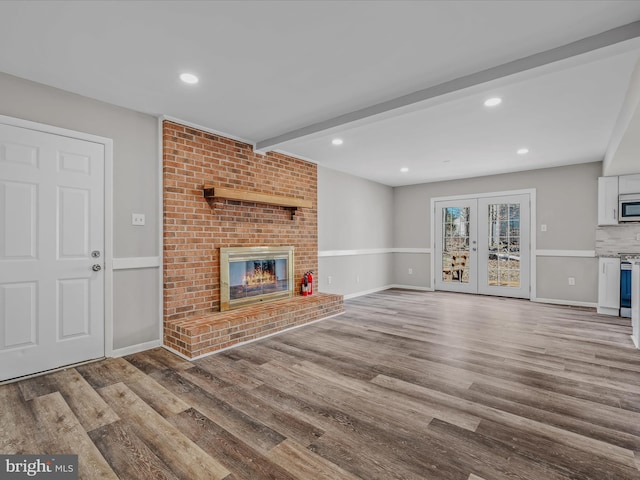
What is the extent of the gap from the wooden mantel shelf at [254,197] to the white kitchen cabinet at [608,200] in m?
4.53

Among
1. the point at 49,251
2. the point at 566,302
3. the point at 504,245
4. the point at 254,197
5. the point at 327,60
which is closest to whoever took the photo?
the point at 327,60

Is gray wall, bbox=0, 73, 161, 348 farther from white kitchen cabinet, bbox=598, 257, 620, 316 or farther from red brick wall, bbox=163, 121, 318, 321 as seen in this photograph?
white kitchen cabinet, bbox=598, 257, 620, 316

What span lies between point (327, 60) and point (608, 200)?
5.13 meters

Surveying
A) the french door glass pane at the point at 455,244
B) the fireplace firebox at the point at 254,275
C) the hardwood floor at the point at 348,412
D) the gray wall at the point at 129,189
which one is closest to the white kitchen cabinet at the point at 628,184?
the french door glass pane at the point at 455,244

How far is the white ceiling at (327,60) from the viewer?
1842 mm

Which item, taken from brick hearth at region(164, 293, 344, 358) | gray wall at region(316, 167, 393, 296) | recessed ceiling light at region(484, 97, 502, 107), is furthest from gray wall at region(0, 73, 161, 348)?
recessed ceiling light at region(484, 97, 502, 107)

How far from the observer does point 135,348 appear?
10.4ft

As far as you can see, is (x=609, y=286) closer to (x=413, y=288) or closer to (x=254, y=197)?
(x=413, y=288)

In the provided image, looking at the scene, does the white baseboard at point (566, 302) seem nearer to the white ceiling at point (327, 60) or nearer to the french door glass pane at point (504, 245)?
the french door glass pane at point (504, 245)

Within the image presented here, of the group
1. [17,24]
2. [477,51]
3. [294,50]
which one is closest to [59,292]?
[17,24]

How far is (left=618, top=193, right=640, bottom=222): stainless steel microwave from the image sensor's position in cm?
465

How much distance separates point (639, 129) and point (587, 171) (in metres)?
2.84

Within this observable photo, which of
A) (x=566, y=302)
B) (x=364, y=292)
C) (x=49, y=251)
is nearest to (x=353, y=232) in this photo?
(x=364, y=292)

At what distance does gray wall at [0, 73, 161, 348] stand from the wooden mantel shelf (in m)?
0.57
